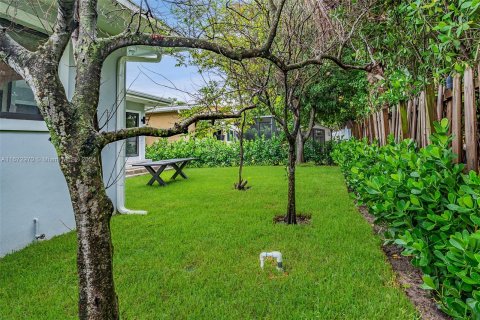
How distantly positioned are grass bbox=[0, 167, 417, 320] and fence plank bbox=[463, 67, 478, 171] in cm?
121

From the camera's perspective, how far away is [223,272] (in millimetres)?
3121

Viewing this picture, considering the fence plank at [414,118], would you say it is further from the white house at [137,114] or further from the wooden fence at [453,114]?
the white house at [137,114]

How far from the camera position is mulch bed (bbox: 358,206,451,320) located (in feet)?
7.81

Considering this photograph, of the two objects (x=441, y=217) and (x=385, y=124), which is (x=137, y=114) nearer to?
(x=385, y=124)

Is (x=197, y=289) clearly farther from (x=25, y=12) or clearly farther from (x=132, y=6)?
(x=132, y=6)

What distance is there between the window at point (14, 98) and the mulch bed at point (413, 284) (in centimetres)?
495

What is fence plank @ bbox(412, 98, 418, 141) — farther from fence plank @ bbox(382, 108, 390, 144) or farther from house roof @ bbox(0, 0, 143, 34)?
house roof @ bbox(0, 0, 143, 34)

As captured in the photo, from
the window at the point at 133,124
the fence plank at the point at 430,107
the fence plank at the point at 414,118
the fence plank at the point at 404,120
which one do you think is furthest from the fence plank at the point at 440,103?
the window at the point at 133,124

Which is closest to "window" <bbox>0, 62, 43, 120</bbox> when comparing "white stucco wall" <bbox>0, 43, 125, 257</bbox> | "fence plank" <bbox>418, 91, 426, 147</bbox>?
"white stucco wall" <bbox>0, 43, 125, 257</bbox>

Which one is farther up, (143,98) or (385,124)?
(143,98)

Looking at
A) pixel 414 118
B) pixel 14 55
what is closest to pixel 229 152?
pixel 414 118

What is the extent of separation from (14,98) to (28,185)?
1.19m

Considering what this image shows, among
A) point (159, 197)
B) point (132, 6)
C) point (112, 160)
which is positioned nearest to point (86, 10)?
point (132, 6)

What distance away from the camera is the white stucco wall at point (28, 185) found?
12.9 feet
